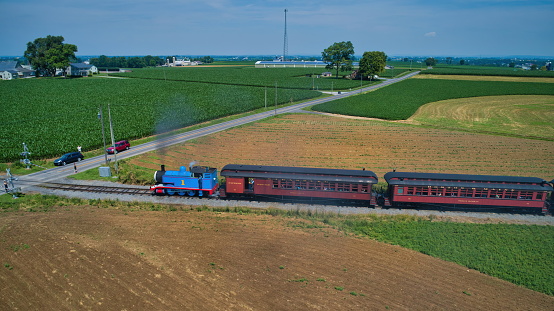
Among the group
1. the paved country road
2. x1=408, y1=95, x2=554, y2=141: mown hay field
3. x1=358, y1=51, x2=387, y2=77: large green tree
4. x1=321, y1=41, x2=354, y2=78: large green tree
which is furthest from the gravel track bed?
x1=321, y1=41, x2=354, y2=78: large green tree

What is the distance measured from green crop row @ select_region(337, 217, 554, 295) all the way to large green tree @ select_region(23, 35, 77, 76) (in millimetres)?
182955

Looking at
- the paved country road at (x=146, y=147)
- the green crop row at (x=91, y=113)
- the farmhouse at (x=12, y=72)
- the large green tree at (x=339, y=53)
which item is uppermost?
the large green tree at (x=339, y=53)

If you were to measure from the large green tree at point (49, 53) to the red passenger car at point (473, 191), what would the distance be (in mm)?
182459

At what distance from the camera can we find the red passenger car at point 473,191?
3009 centimetres

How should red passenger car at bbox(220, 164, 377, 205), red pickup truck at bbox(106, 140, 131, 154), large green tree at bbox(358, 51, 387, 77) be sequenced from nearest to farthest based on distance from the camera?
red passenger car at bbox(220, 164, 377, 205) < red pickup truck at bbox(106, 140, 131, 154) < large green tree at bbox(358, 51, 387, 77)

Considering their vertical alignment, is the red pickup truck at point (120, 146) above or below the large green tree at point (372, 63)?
below

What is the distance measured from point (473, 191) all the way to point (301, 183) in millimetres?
15113

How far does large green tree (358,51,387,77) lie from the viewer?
478 ft

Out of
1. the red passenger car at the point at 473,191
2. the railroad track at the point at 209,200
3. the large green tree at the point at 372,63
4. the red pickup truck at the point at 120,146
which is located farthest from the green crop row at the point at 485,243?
the large green tree at the point at 372,63

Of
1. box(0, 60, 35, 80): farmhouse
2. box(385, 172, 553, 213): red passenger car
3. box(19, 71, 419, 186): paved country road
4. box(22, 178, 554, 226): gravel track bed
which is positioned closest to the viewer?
box(22, 178, 554, 226): gravel track bed

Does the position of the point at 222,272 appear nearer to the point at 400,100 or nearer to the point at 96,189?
the point at 96,189

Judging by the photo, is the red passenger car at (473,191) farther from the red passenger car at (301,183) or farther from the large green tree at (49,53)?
the large green tree at (49,53)

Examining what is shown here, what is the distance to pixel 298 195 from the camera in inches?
1252

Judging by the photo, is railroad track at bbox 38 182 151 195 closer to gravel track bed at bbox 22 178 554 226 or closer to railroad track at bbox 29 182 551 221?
railroad track at bbox 29 182 551 221
